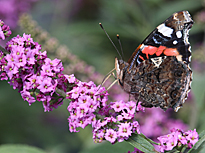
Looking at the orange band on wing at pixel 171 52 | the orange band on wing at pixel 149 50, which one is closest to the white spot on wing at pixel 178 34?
the orange band on wing at pixel 171 52

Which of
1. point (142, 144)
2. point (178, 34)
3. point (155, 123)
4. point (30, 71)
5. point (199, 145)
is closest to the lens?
point (199, 145)

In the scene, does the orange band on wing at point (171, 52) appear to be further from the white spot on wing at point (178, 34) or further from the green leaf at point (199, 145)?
the green leaf at point (199, 145)

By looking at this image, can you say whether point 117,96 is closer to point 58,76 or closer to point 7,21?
point 58,76

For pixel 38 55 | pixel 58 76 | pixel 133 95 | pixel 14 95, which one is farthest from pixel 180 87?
pixel 14 95

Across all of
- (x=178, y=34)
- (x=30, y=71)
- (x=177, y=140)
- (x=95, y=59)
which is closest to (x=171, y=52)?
(x=178, y=34)

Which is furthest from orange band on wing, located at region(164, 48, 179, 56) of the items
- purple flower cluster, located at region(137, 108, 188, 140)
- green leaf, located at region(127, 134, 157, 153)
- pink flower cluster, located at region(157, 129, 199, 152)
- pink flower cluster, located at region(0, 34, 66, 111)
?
purple flower cluster, located at region(137, 108, 188, 140)

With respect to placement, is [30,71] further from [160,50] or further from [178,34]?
[178,34]
